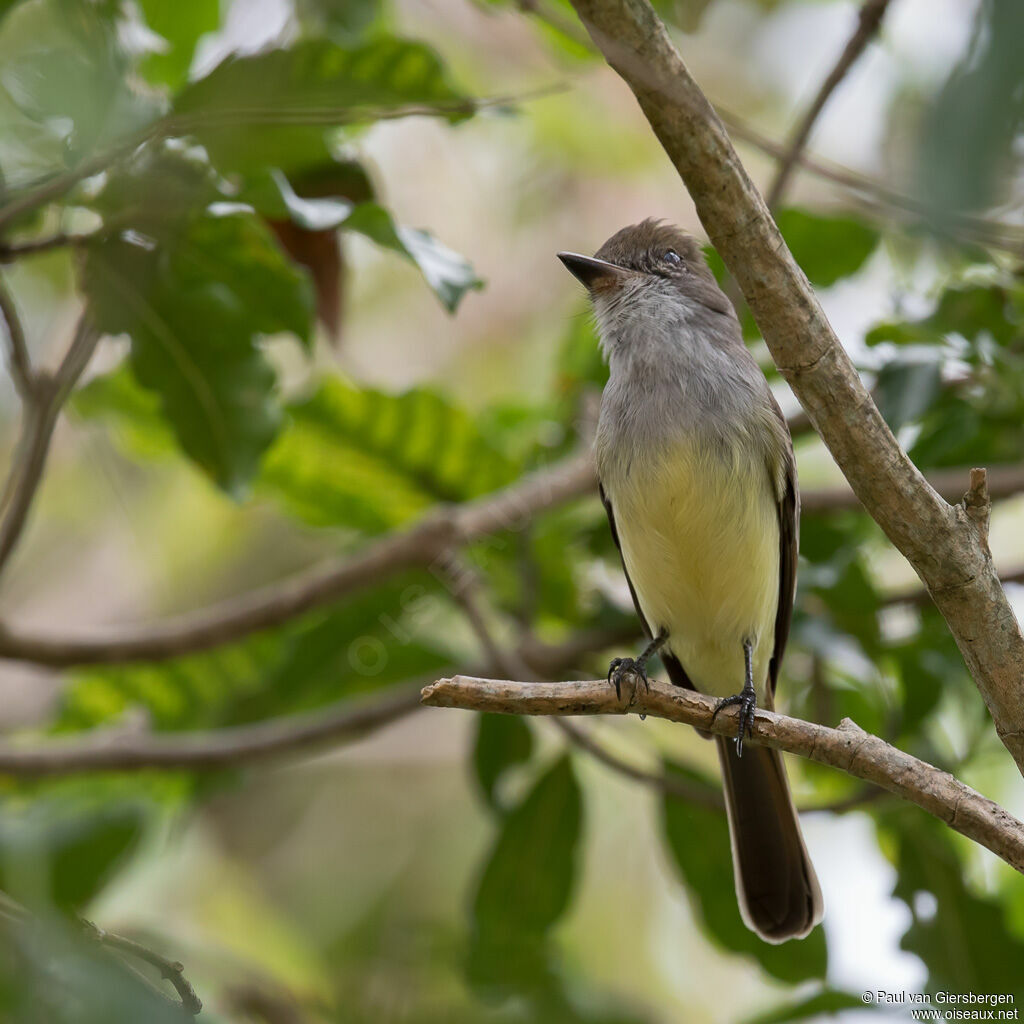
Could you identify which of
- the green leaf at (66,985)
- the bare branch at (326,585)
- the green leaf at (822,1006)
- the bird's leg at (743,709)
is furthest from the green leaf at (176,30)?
the green leaf at (822,1006)

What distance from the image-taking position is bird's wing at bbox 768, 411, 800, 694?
2967mm

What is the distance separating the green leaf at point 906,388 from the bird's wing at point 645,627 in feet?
2.30

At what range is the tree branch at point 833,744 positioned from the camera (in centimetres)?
183

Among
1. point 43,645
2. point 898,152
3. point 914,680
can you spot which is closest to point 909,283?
point 914,680

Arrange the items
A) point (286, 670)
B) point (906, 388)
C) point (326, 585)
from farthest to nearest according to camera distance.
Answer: point (286, 670)
point (326, 585)
point (906, 388)

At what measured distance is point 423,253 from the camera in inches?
101

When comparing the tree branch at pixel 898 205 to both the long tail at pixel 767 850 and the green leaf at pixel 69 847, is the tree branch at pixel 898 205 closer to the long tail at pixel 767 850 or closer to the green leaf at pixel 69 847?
the long tail at pixel 767 850

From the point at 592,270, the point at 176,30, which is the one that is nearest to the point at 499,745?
the point at 592,270

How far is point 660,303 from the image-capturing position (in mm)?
3152

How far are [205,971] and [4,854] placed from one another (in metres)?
0.57

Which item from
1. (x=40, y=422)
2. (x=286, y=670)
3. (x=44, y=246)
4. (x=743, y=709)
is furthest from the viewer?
(x=286, y=670)

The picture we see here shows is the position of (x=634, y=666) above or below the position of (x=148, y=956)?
above

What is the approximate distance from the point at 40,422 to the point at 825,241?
2051mm

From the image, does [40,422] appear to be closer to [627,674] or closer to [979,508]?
[627,674]
